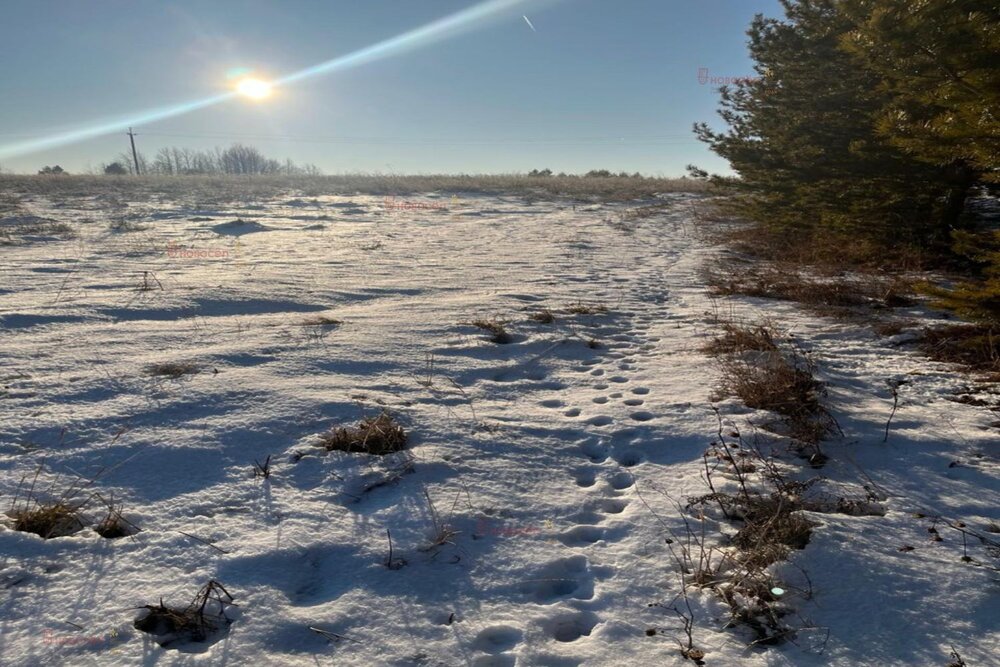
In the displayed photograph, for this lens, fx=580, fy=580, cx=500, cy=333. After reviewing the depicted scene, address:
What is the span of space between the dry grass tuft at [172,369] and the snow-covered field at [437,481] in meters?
0.13

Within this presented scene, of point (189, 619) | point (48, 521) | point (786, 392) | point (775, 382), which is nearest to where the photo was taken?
point (189, 619)

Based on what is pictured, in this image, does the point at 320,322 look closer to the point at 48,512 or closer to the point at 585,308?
the point at 585,308

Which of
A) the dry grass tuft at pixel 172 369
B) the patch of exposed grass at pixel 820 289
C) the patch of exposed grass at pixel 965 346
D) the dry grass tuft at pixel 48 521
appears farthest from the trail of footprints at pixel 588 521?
the patch of exposed grass at pixel 820 289

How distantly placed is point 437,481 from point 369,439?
0.50 meters

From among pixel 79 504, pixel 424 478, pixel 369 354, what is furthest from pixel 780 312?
pixel 79 504

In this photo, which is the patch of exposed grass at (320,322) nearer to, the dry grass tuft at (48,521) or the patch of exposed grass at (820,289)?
the dry grass tuft at (48,521)

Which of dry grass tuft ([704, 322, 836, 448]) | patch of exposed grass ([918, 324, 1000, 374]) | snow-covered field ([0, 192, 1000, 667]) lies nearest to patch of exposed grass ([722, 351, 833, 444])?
dry grass tuft ([704, 322, 836, 448])

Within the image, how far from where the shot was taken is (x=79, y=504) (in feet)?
8.52

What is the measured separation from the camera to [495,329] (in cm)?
554

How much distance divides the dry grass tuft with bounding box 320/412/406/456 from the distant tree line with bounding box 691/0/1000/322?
3.92 meters

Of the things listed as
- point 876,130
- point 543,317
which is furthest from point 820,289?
point 543,317

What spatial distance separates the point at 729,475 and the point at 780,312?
12.4 ft

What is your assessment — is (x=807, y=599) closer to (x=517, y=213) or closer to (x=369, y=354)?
(x=369, y=354)

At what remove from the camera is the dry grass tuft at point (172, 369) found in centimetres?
399
